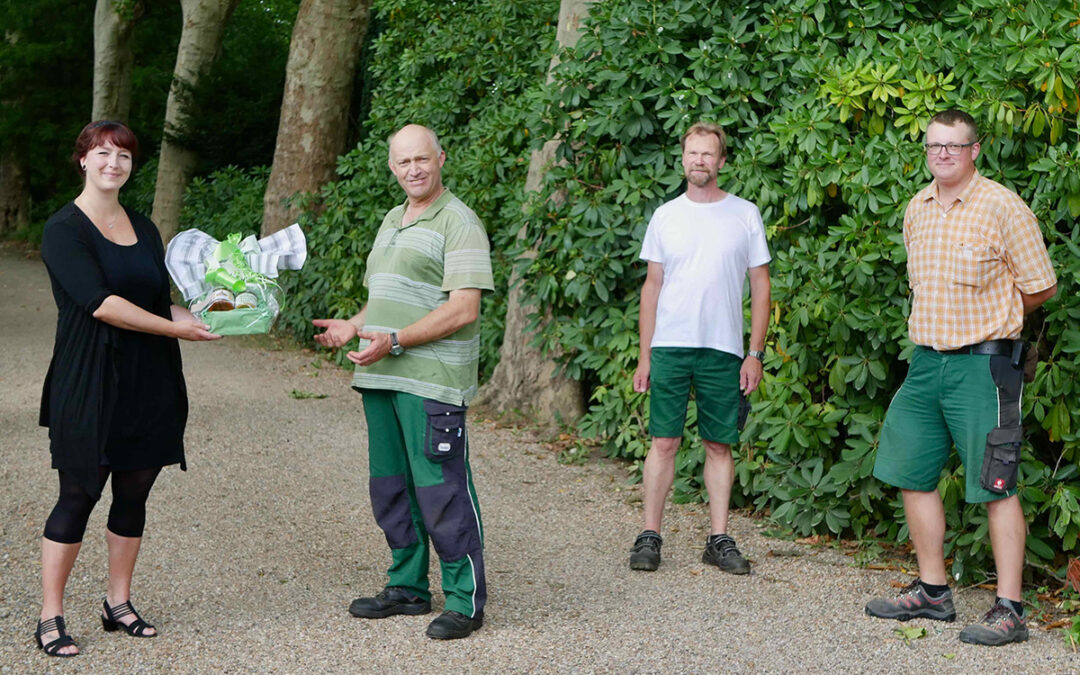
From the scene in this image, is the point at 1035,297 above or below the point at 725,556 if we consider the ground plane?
above

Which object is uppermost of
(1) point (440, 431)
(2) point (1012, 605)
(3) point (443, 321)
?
(3) point (443, 321)

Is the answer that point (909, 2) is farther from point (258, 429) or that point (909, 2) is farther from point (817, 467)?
point (258, 429)

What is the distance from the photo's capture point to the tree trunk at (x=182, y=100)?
1698 cm

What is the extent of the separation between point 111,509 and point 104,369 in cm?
55

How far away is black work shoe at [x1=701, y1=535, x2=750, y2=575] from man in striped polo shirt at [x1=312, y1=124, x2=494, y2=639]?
137 centimetres

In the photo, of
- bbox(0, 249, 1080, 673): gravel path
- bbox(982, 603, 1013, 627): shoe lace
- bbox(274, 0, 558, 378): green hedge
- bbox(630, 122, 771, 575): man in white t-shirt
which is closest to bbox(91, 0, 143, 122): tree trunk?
bbox(274, 0, 558, 378): green hedge

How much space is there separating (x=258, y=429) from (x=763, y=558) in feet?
13.4

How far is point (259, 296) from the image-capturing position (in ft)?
13.5

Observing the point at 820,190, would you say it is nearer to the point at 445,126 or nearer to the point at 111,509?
the point at 111,509

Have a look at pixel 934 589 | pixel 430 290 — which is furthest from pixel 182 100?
pixel 934 589

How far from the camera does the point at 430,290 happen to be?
430cm

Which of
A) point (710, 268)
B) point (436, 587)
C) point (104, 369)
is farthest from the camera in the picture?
point (710, 268)

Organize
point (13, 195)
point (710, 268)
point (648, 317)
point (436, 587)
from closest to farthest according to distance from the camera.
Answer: point (436, 587) → point (710, 268) → point (648, 317) → point (13, 195)

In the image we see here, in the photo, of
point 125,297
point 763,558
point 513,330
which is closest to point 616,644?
point 763,558
